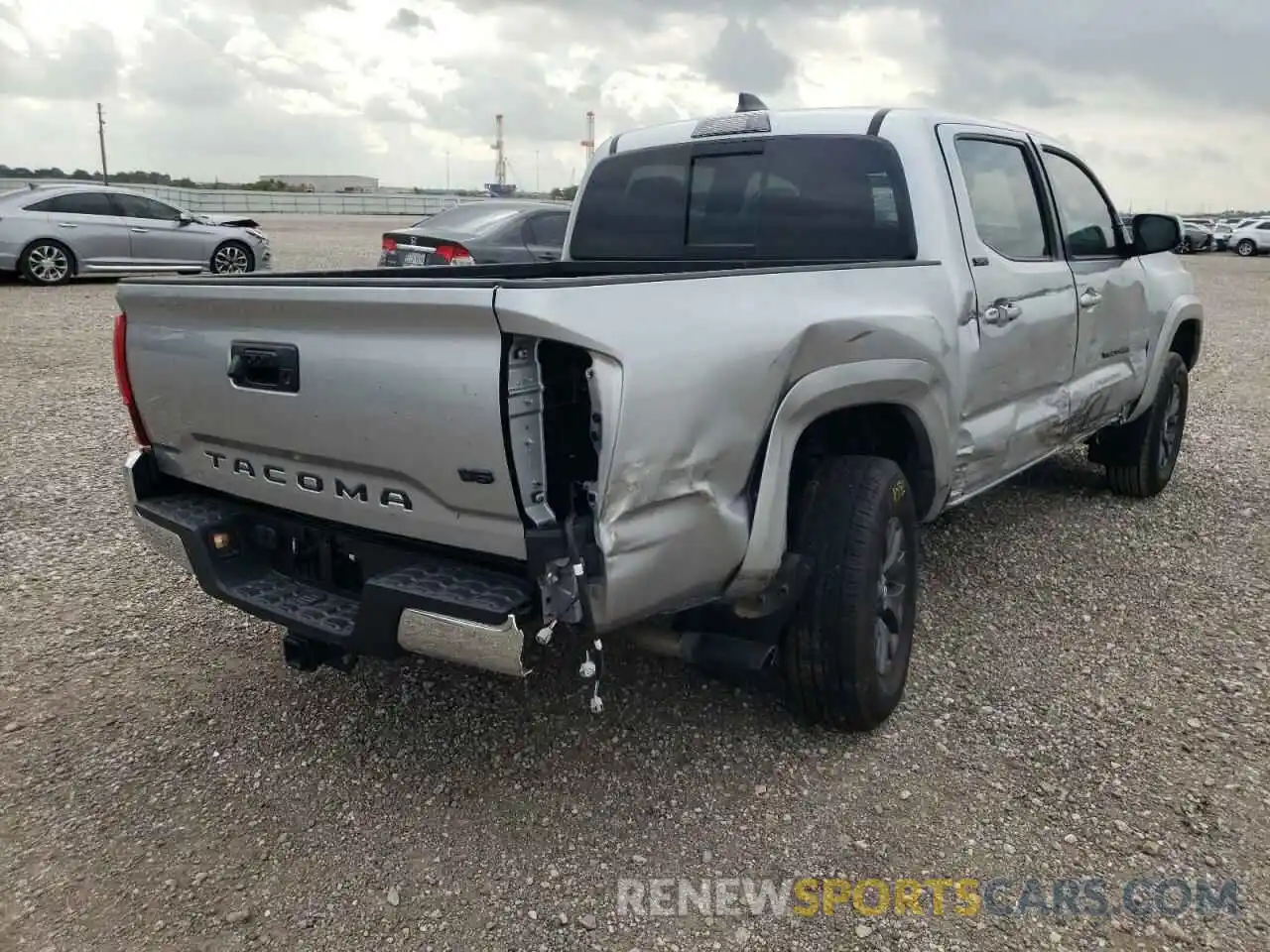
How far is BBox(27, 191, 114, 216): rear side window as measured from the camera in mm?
14706

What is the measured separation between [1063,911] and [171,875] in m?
2.26

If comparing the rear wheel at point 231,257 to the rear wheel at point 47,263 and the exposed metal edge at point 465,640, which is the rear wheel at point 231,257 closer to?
the rear wheel at point 47,263

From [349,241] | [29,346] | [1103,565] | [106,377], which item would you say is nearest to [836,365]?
[1103,565]

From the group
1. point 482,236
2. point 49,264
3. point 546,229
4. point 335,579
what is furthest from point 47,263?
point 335,579

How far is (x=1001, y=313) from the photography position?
382 centimetres

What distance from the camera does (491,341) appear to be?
229 centimetres

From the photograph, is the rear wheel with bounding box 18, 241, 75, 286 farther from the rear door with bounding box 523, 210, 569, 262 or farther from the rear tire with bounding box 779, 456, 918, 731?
the rear tire with bounding box 779, 456, 918, 731

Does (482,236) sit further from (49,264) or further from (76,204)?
(49,264)

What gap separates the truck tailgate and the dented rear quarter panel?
0.22 metres

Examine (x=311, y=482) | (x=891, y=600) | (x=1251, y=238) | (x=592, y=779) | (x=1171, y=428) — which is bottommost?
(x=592, y=779)

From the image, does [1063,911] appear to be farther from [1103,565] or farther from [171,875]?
[1103,565]

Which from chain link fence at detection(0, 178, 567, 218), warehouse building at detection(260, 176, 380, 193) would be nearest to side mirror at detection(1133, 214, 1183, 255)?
chain link fence at detection(0, 178, 567, 218)

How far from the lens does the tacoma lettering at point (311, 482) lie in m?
2.58

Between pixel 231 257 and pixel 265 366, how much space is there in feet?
48.8
